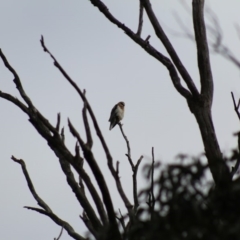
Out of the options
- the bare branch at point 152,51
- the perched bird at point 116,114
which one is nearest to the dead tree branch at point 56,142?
the bare branch at point 152,51

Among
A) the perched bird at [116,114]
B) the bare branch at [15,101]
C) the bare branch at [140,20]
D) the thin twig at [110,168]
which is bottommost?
the thin twig at [110,168]

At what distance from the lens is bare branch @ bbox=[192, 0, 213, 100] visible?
4.39m

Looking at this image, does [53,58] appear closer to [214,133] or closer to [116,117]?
[214,133]

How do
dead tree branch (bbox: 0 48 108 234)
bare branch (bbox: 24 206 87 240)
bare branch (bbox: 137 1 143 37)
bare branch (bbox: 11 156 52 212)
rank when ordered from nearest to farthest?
dead tree branch (bbox: 0 48 108 234), bare branch (bbox: 24 206 87 240), bare branch (bbox: 11 156 52 212), bare branch (bbox: 137 1 143 37)

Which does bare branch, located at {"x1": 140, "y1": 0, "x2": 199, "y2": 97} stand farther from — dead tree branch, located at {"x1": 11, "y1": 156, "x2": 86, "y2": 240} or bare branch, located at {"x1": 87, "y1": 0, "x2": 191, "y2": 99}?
dead tree branch, located at {"x1": 11, "y1": 156, "x2": 86, "y2": 240}

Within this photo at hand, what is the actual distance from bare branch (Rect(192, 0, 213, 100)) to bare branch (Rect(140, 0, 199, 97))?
0.24ft

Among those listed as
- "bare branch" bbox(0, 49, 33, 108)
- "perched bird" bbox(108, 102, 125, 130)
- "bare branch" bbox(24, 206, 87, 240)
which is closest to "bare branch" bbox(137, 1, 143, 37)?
"bare branch" bbox(0, 49, 33, 108)

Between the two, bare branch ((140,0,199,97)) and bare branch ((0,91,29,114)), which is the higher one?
bare branch ((140,0,199,97))


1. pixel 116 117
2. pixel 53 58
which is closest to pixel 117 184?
pixel 53 58

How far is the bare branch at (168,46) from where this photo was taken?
4395 mm

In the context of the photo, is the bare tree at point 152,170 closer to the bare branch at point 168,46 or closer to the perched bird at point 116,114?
the bare branch at point 168,46

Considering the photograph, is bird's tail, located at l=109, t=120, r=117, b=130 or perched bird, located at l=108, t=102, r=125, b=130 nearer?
bird's tail, located at l=109, t=120, r=117, b=130

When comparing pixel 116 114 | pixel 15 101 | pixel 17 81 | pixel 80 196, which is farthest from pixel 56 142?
pixel 116 114

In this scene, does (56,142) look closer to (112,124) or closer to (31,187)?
(31,187)
